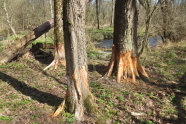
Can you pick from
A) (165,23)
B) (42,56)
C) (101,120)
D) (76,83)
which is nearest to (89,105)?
(101,120)

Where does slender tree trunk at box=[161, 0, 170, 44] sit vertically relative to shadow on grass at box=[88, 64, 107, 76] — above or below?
above

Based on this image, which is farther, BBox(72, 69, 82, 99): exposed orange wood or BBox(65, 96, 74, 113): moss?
BBox(65, 96, 74, 113): moss

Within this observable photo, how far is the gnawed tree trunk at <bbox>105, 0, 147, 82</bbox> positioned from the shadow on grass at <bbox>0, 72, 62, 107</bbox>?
2194 millimetres

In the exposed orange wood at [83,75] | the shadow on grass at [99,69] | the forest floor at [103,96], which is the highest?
the exposed orange wood at [83,75]

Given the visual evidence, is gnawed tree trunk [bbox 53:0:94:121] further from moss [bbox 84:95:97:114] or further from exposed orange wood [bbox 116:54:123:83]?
exposed orange wood [bbox 116:54:123:83]

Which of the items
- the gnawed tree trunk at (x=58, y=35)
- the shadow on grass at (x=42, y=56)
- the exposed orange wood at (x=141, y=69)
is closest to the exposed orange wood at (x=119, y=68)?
the exposed orange wood at (x=141, y=69)

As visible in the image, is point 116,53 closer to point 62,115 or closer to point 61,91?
point 61,91

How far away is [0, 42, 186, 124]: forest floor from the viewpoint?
3.45 m

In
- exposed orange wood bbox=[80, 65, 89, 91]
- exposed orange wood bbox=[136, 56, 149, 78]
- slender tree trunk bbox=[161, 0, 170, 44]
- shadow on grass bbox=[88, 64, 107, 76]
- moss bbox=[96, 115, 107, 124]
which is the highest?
slender tree trunk bbox=[161, 0, 170, 44]

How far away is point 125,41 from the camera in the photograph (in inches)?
192

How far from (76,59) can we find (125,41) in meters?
2.48

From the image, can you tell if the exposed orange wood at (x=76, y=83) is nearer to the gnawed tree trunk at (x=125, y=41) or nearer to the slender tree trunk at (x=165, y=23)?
the gnawed tree trunk at (x=125, y=41)

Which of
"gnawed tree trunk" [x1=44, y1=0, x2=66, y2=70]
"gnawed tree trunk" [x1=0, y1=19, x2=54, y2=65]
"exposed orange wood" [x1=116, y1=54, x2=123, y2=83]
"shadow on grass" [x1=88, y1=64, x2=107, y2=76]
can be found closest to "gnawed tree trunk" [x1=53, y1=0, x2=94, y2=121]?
"exposed orange wood" [x1=116, y1=54, x2=123, y2=83]

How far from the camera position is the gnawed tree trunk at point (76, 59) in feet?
9.12
